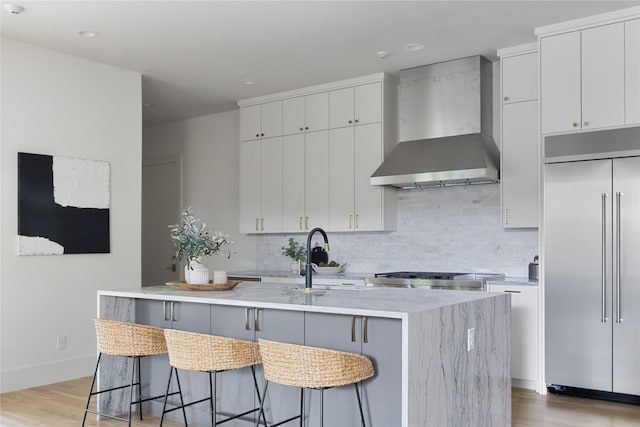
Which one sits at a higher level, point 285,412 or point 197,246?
point 197,246

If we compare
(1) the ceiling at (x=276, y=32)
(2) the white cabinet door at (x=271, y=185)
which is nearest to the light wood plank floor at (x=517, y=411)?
(2) the white cabinet door at (x=271, y=185)

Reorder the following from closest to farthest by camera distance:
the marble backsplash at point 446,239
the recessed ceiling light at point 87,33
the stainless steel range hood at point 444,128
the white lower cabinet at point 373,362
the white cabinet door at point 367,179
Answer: the white lower cabinet at point 373,362, the recessed ceiling light at point 87,33, the stainless steel range hood at point 444,128, the marble backsplash at point 446,239, the white cabinet door at point 367,179

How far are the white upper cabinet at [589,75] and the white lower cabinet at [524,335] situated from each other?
1.27 m

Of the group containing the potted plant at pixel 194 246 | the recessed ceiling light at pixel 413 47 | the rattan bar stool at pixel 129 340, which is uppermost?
the recessed ceiling light at pixel 413 47

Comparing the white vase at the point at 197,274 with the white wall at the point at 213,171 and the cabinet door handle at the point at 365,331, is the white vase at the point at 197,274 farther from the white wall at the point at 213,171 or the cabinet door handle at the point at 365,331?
the white wall at the point at 213,171

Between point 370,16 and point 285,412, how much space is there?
2.75m

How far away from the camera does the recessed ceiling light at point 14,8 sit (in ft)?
13.2

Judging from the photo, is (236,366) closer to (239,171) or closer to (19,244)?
(19,244)

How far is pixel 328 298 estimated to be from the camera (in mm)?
3098

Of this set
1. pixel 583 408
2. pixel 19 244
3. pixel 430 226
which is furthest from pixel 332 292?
pixel 19 244

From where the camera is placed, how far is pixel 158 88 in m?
6.25

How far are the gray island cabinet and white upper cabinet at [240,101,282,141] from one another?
3019 mm

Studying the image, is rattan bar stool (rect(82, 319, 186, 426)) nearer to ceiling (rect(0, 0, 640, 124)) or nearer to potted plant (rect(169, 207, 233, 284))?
potted plant (rect(169, 207, 233, 284))

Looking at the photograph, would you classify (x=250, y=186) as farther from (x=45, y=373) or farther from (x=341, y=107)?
(x=45, y=373)
